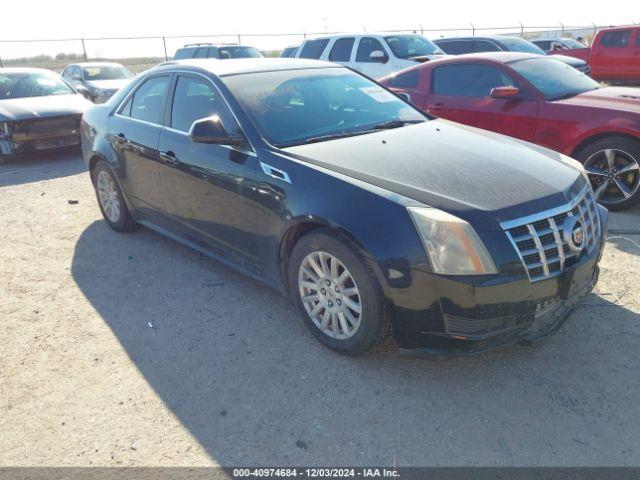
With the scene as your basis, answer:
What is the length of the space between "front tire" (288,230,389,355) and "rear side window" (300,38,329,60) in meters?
9.80

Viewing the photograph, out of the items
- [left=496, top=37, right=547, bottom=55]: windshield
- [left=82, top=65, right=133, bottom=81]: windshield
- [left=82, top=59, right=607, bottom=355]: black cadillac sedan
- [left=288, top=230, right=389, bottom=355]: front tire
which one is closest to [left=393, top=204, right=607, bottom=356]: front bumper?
[left=82, top=59, right=607, bottom=355]: black cadillac sedan

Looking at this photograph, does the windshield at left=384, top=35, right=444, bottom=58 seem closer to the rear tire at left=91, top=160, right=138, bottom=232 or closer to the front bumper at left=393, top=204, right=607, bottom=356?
the rear tire at left=91, top=160, right=138, bottom=232

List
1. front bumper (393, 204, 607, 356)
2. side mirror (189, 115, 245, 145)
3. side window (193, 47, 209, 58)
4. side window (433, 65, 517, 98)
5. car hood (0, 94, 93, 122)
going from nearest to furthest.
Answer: front bumper (393, 204, 607, 356), side mirror (189, 115, 245, 145), side window (433, 65, 517, 98), car hood (0, 94, 93, 122), side window (193, 47, 209, 58)

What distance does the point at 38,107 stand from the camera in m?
9.03

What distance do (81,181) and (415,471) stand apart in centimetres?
691

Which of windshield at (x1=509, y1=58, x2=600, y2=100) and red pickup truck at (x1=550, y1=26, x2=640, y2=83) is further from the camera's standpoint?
red pickup truck at (x1=550, y1=26, x2=640, y2=83)

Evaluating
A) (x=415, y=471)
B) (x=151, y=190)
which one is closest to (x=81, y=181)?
(x=151, y=190)

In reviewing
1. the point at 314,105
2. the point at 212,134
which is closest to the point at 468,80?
the point at 314,105

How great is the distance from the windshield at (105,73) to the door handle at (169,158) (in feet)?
38.1

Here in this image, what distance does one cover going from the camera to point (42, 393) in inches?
121

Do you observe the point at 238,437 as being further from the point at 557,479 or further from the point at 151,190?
the point at 151,190

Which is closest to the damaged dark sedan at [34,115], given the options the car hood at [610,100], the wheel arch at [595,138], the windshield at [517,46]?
the car hood at [610,100]

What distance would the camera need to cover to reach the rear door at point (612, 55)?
52.0ft

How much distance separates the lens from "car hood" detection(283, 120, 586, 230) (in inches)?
110
